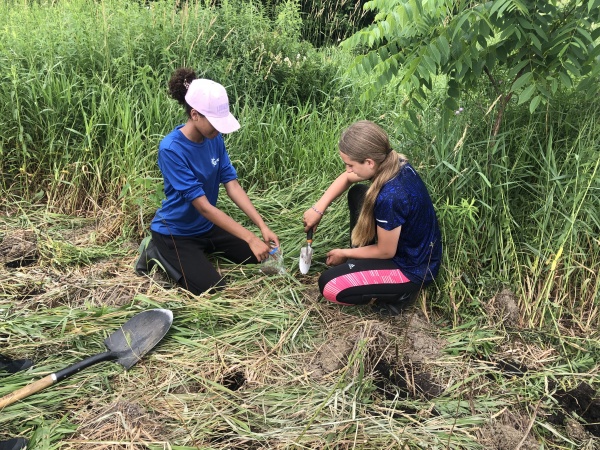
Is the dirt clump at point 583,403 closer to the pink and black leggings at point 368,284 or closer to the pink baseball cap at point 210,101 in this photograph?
the pink and black leggings at point 368,284

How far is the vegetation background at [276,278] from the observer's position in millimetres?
1813

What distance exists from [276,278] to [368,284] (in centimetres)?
57

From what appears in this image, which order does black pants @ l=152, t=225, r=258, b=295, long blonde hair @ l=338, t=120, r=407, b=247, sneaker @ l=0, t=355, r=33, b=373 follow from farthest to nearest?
black pants @ l=152, t=225, r=258, b=295 < long blonde hair @ l=338, t=120, r=407, b=247 < sneaker @ l=0, t=355, r=33, b=373

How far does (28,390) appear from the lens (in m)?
1.77

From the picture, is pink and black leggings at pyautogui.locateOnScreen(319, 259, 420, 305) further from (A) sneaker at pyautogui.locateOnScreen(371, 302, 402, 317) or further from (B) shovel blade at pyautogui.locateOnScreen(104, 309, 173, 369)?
(B) shovel blade at pyautogui.locateOnScreen(104, 309, 173, 369)

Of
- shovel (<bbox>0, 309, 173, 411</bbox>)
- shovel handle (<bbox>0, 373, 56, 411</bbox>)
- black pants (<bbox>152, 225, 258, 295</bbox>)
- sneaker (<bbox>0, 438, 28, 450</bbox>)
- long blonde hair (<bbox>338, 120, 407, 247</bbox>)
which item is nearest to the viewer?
sneaker (<bbox>0, 438, 28, 450</bbox>)

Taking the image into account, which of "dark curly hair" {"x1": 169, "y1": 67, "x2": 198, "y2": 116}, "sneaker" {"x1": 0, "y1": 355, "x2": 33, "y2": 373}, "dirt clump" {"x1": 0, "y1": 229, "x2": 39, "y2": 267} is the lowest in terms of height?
"dirt clump" {"x1": 0, "y1": 229, "x2": 39, "y2": 267}

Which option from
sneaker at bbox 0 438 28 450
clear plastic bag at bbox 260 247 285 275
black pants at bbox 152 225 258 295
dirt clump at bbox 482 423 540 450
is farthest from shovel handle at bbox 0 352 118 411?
dirt clump at bbox 482 423 540 450

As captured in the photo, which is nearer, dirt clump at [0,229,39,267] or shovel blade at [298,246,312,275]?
shovel blade at [298,246,312,275]

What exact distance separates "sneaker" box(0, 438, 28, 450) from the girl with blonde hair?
1.41 m

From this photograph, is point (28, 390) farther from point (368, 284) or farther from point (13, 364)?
point (368, 284)

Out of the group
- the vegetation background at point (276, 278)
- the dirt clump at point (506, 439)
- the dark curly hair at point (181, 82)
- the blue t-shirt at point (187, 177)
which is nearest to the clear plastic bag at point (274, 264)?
the vegetation background at point (276, 278)

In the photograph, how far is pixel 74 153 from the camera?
3283 mm

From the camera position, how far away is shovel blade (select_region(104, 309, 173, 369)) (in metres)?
2.05
